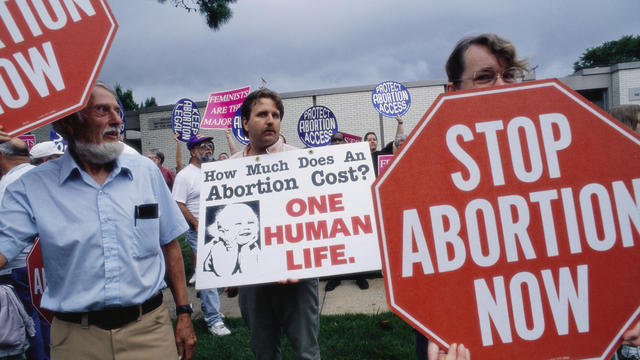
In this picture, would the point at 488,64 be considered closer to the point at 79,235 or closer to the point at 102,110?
the point at 102,110

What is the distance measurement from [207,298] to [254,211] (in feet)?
7.71

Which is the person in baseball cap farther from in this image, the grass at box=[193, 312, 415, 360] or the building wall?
Result: the building wall

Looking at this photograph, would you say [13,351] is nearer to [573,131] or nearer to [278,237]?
[278,237]

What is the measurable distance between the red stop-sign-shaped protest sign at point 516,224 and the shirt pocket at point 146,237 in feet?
4.24

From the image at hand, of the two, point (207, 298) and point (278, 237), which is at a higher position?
point (278, 237)

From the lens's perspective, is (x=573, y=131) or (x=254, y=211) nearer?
(x=573, y=131)

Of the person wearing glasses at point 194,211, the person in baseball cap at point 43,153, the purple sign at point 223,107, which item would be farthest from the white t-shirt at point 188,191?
the purple sign at point 223,107

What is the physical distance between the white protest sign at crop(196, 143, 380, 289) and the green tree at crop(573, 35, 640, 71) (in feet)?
239

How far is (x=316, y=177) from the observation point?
221cm

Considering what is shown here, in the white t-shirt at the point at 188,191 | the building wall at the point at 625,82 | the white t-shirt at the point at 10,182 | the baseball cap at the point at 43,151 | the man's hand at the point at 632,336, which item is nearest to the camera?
the man's hand at the point at 632,336

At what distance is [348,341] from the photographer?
3.47 m

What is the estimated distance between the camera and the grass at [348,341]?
3217 mm

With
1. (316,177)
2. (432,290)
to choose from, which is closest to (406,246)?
(432,290)

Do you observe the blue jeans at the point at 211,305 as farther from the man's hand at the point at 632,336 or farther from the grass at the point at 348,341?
the man's hand at the point at 632,336
